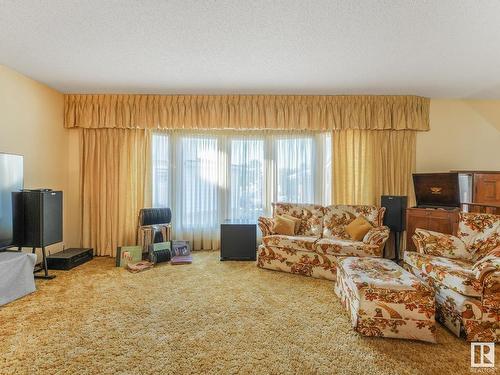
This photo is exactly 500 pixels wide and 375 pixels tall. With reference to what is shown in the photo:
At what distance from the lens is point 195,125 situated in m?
4.26

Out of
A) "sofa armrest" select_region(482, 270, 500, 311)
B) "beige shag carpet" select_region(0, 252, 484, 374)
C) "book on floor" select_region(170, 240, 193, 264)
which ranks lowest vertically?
"beige shag carpet" select_region(0, 252, 484, 374)

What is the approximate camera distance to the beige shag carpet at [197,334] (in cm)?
174

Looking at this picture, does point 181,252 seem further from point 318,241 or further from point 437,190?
point 437,190

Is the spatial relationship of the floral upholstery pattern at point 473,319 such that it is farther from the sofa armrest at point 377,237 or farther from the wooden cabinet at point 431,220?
the wooden cabinet at point 431,220

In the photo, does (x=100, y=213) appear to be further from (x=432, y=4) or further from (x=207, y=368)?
(x=432, y=4)

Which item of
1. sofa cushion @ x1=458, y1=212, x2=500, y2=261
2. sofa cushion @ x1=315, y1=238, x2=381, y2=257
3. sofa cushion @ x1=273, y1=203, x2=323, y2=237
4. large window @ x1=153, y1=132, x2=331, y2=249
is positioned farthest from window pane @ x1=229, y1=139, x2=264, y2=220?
sofa cushion @ x1=458, y1=212, x2=500, y2=261

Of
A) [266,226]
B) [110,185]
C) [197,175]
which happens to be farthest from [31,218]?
[266,226]

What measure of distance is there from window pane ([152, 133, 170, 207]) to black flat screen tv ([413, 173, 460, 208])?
12.5ft

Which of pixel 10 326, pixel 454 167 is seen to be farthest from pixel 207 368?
pixel 454 167

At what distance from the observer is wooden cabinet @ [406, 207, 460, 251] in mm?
3322

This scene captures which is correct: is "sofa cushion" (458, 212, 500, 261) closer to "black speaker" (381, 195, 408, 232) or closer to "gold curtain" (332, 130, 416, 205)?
"black speaker" (381, 195, 408, 232)

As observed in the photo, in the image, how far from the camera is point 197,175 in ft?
14.8

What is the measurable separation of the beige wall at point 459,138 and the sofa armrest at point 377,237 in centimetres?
169

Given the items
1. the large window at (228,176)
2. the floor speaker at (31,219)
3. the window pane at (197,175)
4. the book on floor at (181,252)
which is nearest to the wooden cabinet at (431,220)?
the large window at (228,176)
